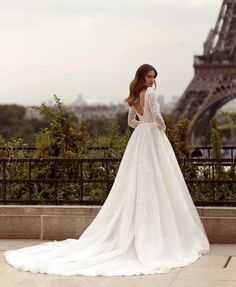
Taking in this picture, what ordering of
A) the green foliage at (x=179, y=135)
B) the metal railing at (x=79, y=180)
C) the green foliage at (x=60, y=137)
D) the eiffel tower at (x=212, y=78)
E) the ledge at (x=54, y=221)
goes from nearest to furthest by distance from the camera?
1. the ledge at (x=54, y=221)
2. the metal railing at (x=79, y=180)
3. the green foliage at (x=60, y=137)
4. the green foliage at (x=179, y=135)
5. the eiffel tower at (x=212, y=78)

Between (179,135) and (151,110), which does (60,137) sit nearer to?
(179,135)

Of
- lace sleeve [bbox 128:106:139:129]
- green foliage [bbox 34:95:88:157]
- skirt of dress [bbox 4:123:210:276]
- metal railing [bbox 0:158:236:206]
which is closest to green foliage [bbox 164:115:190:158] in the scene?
metal railing [bbox 0:158:236:206]

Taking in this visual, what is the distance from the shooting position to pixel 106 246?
21.7 ft

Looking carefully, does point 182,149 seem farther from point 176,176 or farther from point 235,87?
point 235,87

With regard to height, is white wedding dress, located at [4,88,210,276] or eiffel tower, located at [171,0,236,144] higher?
eiffel tower, located at [171,0,236,144]

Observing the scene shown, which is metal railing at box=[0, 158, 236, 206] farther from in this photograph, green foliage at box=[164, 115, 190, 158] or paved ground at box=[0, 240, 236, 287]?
paved ground at box=[0, 240, 236, 287]

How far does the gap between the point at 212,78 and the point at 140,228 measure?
3064cm

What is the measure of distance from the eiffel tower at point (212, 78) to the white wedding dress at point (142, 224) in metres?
27.0

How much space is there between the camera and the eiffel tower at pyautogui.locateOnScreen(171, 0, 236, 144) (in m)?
34.9

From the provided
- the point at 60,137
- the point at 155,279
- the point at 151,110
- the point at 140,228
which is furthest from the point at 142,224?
the point at 60,137

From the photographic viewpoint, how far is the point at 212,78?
36.6 metres

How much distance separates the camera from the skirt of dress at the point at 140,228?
6.33 metres

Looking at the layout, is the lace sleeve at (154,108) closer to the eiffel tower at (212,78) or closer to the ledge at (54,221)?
the ledge at (54,221)

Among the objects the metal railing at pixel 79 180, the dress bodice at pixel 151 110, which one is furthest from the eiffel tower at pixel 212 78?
the dress bodice at pixel 151 110
